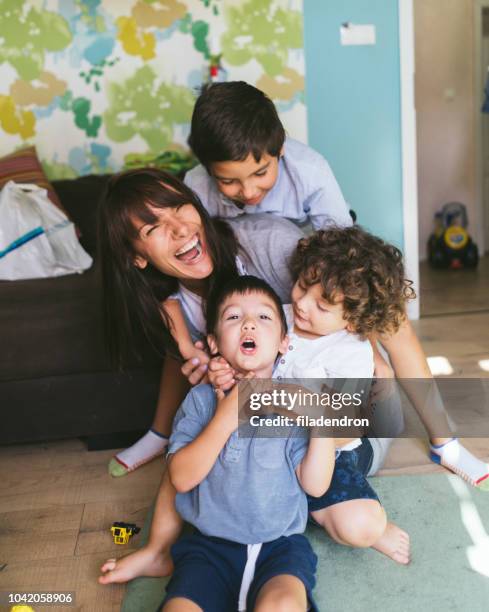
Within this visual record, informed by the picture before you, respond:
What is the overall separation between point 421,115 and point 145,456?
367cm

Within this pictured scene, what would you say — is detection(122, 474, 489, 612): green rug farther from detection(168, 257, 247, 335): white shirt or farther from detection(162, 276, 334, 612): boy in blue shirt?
detection(168, 257, 247, 335): white shirt

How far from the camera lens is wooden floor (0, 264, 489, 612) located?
1354 mm

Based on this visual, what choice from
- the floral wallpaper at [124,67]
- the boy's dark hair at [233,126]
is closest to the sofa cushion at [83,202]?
the floral wallpaper at [124,67]

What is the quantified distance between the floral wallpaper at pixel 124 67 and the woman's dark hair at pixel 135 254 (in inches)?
64.8

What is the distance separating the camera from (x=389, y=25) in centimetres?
295

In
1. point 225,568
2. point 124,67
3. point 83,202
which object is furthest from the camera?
point 124,67

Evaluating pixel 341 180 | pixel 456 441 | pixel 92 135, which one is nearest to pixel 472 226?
pixel 341 180

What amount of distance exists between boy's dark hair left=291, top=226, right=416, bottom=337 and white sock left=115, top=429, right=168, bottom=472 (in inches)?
26.5

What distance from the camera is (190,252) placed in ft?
4.76

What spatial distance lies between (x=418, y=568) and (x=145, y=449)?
821mm

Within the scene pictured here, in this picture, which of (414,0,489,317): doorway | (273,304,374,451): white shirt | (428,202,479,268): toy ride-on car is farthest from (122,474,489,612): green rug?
(428,202,479,268): toy ride-on car

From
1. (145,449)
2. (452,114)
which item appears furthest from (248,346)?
(452,114)

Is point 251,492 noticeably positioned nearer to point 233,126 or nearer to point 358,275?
point 358,275

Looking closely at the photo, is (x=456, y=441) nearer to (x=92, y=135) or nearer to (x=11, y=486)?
(x=11, y=486)
